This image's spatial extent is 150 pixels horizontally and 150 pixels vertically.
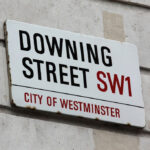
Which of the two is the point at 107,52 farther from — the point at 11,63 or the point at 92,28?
the point at 11,63

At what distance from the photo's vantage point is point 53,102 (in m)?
4.43

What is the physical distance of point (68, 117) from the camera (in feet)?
14.6

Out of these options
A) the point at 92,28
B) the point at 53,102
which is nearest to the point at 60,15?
the point at 92,28

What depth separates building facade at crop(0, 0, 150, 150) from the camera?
4340 millimetres

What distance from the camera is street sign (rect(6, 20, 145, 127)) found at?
4.41 meters

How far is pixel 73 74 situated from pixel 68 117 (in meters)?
0.21

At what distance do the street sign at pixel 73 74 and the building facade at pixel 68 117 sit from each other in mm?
42

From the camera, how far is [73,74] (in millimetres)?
4527

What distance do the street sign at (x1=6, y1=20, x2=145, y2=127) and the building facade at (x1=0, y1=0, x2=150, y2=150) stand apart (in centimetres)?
4

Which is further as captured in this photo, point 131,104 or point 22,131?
point 131,104

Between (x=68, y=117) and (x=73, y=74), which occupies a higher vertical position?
(x=73, y=74)

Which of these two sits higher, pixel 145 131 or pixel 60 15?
pixel 60 15

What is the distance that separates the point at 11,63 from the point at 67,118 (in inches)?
13.7

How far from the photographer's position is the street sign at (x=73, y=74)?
4414mm
